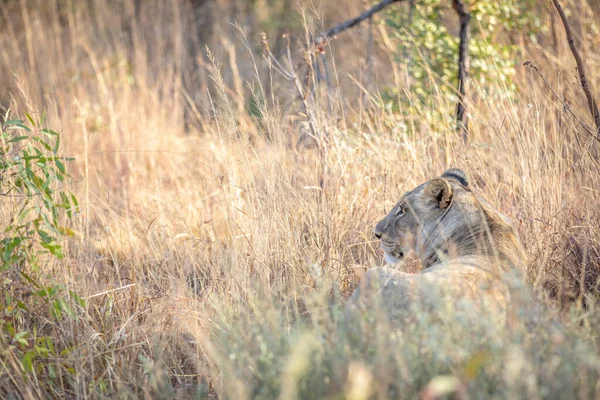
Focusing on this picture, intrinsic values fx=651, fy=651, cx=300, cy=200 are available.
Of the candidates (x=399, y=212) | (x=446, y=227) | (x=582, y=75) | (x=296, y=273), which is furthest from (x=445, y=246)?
(x=582, y=75)

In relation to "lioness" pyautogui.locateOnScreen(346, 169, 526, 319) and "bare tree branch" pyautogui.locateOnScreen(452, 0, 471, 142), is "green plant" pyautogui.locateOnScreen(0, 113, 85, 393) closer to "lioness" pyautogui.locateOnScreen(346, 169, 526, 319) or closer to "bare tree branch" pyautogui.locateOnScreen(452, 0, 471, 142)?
"lioness" pyautogui.locateOnScreen(346, 169, 526, 319)

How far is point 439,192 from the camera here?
4.02 m

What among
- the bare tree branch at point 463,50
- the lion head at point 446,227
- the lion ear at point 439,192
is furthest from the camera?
the bare tree branch at point 463,50

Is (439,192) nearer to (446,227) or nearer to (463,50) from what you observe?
(446,227)

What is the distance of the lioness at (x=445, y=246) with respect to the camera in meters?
3.02

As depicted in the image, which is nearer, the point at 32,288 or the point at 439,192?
the point at 32,288

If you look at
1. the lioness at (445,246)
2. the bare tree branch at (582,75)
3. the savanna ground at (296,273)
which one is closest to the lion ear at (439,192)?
→ the lioness at (445,246)

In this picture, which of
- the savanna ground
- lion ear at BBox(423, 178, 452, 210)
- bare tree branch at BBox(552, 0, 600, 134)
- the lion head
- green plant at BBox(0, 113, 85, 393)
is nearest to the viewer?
the savanna ground

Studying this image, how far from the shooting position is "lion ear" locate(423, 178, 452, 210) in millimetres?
3969

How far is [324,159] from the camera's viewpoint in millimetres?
4883

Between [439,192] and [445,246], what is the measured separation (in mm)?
334

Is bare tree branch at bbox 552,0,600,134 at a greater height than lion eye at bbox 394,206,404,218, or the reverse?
bare tree branch at bbox 552,0,600,134

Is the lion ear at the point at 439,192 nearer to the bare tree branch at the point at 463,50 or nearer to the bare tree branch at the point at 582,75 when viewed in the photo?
the bare tree branch at the point at 582,75

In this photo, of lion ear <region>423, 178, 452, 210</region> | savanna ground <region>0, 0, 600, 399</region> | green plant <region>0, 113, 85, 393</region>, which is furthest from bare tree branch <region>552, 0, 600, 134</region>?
green plant <region>0, 113, 85, 393</region>
